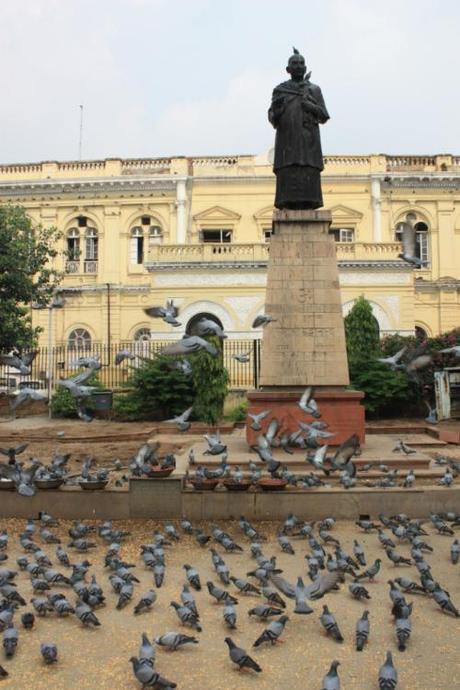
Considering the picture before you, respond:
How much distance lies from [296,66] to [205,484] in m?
7.87

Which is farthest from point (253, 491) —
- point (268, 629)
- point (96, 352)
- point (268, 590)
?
point (96, 352)

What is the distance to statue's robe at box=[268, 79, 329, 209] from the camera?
38.4ft

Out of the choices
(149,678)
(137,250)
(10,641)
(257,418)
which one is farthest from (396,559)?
(137,250)

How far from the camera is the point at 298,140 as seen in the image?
11750 millimetres

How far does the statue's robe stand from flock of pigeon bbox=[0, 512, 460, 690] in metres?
6.29

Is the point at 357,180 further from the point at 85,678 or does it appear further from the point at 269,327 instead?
the point at 85,678

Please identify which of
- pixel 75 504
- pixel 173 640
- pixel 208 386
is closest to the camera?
pixel 173 640

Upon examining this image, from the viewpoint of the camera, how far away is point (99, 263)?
35.2 meters

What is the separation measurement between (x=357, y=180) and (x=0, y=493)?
→ 96.6 feet

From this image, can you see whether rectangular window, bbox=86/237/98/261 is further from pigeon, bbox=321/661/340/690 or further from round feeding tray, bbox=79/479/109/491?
pigeon, bbox=321/661/340/690

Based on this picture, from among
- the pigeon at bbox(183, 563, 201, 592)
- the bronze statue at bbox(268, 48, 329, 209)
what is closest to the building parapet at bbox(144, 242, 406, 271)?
the bronze statue at bbox(268, 48, 329, 209)

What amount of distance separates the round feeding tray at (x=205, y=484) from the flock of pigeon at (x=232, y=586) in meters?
0.50

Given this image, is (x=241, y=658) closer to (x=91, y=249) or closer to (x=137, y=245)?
(x=137, y=245)

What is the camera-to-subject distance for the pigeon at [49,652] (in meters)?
4.34
